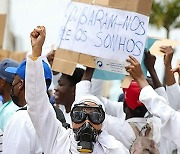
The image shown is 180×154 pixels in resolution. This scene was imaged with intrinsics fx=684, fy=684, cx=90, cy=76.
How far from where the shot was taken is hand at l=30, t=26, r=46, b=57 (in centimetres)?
445

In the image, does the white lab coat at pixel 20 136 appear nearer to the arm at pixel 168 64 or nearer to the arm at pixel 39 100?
the arm at pixel 39 100

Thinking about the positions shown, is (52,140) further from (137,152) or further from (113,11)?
(113,11)

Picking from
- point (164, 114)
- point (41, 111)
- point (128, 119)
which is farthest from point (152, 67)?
point (41, 111)

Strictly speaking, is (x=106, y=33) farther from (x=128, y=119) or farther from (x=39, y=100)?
(x=39, y=100)

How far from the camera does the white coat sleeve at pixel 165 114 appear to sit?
5039 millimetres

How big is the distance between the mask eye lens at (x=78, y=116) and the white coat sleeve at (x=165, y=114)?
31.0 inches

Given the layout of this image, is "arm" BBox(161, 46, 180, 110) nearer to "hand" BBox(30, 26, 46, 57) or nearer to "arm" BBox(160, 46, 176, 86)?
"arm" BBox(160, 46, 176, 86)

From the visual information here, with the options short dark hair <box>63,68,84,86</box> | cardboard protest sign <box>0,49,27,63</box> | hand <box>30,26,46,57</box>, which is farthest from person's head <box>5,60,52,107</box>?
cardboard protest sign <box>0,49,27,63</box>

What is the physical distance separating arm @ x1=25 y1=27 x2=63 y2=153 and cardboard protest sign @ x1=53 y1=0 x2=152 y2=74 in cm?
127

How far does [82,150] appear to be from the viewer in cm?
436

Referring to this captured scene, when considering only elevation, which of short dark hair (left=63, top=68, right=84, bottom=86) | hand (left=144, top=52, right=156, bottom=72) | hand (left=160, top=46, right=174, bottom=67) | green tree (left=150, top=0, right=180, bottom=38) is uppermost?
hand (left=160, top=46, right=174, bottom=67)

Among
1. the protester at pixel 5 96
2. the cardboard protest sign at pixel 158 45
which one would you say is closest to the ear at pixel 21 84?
the protester at pixel 5 96

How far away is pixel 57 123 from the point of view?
4598mm

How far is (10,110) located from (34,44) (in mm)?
1059
